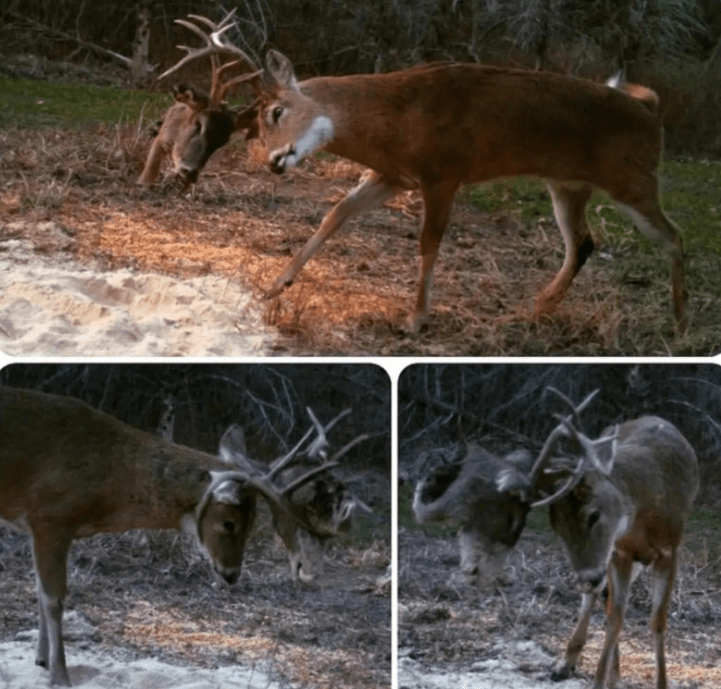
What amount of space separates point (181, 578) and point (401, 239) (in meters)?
0.90

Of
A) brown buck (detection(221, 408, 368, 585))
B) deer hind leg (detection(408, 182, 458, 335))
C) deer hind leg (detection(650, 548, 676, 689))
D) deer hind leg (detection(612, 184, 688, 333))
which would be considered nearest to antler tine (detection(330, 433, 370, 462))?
brown buck (detection(221, 408, 368, 585))

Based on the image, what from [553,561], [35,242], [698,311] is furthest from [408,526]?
[35,242]

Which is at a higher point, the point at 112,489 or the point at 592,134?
the point at 592,134

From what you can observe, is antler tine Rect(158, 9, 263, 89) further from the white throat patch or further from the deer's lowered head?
the deer's lowered head

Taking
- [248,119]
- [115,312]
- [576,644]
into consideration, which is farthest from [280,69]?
[576,644]

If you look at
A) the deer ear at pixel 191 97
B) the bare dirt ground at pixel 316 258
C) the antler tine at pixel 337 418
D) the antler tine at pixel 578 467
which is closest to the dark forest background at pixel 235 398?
the antler tine at pixel 337 418

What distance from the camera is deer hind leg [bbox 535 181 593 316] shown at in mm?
3172

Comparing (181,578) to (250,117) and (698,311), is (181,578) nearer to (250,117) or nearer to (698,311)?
(250,117)

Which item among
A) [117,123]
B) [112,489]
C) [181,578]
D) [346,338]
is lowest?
[181,578]

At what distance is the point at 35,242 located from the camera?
10.3 feet

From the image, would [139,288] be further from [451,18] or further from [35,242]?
[451,18]

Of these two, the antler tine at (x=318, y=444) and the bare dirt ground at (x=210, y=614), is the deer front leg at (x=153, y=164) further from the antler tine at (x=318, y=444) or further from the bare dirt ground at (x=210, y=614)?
the bare dirt ground at (x=210, y=614)

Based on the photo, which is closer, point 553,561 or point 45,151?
point 553,561

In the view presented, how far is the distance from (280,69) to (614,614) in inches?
54.3
